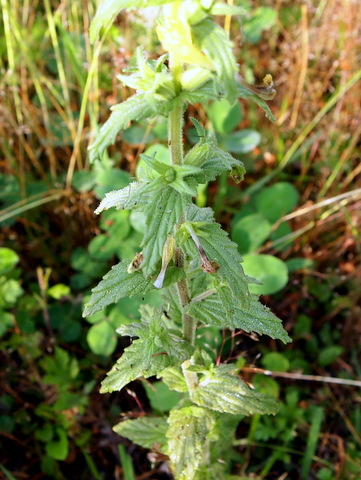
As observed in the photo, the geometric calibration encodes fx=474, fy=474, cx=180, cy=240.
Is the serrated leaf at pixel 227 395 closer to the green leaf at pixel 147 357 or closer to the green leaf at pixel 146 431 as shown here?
the green leaf at pixel 147 357

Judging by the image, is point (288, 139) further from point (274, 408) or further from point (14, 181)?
point (274, 408)

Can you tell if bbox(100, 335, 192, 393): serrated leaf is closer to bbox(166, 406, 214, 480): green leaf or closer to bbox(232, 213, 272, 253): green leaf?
bbox(166, 406, 214, 480): green leaf

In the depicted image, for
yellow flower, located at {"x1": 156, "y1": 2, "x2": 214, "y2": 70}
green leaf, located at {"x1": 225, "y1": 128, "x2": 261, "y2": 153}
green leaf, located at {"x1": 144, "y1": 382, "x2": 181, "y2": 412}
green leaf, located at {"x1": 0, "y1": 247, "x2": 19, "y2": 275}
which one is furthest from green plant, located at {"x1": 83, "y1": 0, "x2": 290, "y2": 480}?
green leaf, located at {"x1": 225, "y1": 128, "x2": 261, "y2": 153}

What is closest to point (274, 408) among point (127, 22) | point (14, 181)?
point (14, 181)

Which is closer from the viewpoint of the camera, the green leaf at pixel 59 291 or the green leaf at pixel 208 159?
the green leaf at pixel 208 159

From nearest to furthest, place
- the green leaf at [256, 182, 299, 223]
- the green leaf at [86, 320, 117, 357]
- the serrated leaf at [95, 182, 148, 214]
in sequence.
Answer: the serrated leaf at [95, 182, 148, 214] < the green leaf at [86, 320, 117, 357] < the green leaf at [256, 182, 299, 223]

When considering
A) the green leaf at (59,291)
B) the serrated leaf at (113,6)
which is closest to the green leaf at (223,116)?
the green leaf at (59,291)
